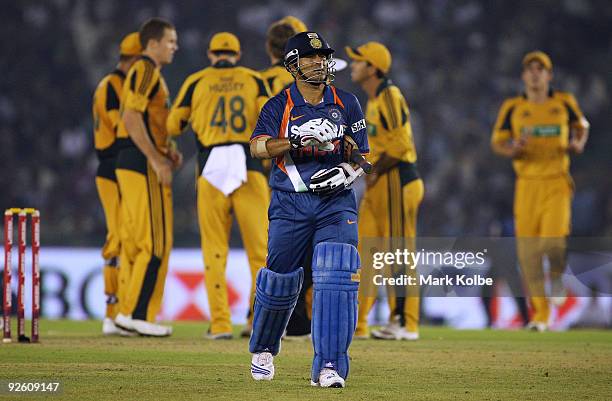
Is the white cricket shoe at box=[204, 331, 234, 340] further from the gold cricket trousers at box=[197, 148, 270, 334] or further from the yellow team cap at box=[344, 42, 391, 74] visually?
the yellow team cap at box=[344, 42, 391, 74]

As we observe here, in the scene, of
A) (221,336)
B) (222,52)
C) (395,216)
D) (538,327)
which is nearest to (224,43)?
(222,52)

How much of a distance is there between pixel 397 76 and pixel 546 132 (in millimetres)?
6137

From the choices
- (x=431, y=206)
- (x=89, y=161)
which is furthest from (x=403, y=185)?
(x=89, y=161)

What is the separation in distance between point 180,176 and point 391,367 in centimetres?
928

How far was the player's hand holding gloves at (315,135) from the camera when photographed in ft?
18.2

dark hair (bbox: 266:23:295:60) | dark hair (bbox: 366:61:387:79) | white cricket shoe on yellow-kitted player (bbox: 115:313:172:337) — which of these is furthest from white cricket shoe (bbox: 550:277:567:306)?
white cricket shoe on yellow-kitted player (bbox: 115:313:172:337)

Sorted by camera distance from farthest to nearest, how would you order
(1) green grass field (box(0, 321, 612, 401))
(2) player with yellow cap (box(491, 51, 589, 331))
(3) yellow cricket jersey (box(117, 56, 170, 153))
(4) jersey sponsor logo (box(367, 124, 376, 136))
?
1. (2) player with yellow cap (box(491, 51, 589, 331))
2. (4) jersey sponsor logo (box(367, 124, 376, 136))
3. (3) yellow cricket jersey (box(117, 56, 170, 153))
4. (1) green grass field (box(0, 321, 612, 401))

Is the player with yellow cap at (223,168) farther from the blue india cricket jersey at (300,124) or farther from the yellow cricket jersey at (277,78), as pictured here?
the blue india cricket jersey at (300,124)

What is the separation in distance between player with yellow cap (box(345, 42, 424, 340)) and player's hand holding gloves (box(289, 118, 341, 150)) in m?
3.61

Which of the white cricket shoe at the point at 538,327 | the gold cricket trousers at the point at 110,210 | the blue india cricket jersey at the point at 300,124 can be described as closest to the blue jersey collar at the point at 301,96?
the blue india cricket jersey at the point at 300,124

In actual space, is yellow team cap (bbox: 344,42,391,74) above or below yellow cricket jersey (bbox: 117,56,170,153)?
above

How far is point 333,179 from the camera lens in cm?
563

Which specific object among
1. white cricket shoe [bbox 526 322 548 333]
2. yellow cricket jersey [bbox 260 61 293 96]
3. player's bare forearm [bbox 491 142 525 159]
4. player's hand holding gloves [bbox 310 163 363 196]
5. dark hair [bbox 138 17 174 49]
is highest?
dark hair [bbox 138 17 174 49]

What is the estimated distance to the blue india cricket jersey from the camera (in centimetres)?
577
